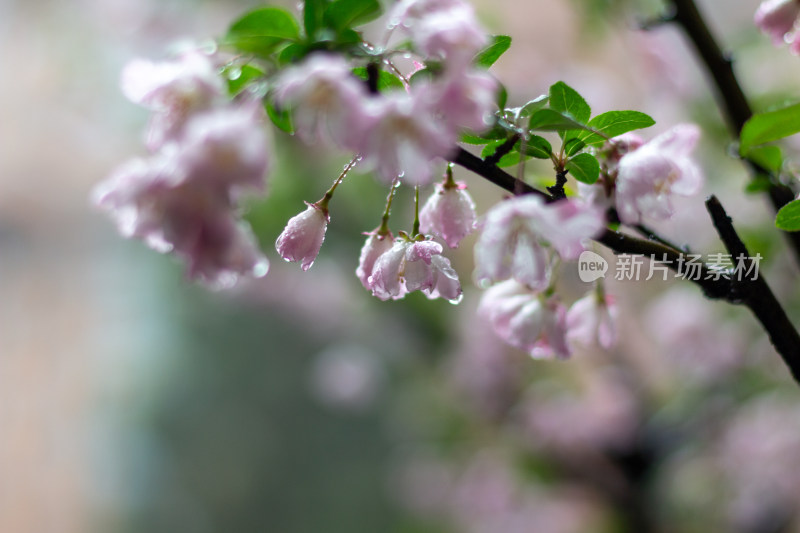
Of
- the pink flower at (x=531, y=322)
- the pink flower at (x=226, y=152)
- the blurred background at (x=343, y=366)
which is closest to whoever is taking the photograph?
the pink flower at (x=226, y=152)

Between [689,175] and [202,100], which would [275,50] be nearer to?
[202,100]

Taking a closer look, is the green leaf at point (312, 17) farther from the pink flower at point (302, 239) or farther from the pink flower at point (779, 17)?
the pink flower at point (779, 17)

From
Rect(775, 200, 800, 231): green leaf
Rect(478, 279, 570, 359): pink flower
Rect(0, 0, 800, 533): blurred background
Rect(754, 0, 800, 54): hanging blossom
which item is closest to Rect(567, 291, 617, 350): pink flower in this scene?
Rect(478, 279, 570, 359): pink flower

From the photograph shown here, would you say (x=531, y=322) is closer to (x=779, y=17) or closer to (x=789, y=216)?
(x=789, y=216)

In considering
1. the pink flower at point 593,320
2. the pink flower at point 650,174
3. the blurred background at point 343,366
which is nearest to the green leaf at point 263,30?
the pink flower at point 650,174

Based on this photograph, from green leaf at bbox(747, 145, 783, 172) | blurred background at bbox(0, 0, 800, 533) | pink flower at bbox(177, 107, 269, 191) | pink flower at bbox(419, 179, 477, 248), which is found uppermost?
pink flower at bbox(177, 107, 269, 191)

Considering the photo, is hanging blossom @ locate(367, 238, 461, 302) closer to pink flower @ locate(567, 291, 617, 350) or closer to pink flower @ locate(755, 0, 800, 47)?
pink flower @ locate(567, 291, 617, 350)

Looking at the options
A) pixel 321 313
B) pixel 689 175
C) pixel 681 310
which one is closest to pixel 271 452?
pixel 321 313
